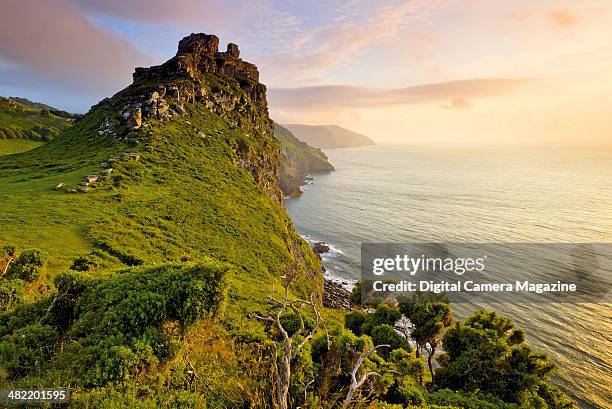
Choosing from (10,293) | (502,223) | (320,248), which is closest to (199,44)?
(320,248)

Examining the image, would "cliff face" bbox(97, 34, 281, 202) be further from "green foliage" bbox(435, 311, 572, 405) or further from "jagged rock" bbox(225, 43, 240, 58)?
"green foliage" bbox(435, 311, 572, 405)

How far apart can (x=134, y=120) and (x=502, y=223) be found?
106093mm

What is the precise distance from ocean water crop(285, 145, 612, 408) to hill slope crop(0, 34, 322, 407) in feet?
123

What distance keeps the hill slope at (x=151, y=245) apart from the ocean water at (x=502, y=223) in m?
37.6

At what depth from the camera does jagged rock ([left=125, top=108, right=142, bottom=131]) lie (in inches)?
1975

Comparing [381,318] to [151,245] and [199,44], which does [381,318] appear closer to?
[151,245]

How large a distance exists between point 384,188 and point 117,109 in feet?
454

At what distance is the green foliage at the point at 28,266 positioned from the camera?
14.6 m

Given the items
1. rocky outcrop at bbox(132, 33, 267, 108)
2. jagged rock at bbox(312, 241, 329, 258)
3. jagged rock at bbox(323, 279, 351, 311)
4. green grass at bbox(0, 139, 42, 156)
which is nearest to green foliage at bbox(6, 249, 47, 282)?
jagged rock at bbox(323, 279, 351, 311)

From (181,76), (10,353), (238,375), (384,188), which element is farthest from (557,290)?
(384,188)

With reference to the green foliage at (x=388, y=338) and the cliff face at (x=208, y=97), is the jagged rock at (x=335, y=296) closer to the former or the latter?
the cliff face at (x=208, y=97)

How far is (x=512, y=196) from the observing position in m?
142

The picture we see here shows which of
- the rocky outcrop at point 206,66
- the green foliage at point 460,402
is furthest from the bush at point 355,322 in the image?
the rocky outcrop at point 206,66

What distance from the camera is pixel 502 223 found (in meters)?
98.2
